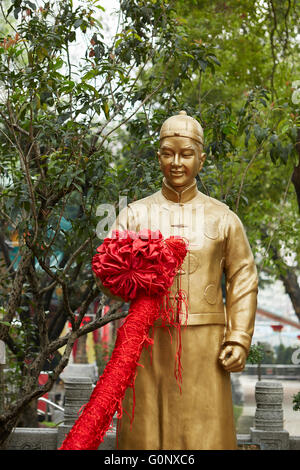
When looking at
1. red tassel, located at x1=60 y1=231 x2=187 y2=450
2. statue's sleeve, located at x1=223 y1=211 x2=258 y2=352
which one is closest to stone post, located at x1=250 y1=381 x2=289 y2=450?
statue's sleeve, located at x1=223 y1=211 x2=258 y2=352

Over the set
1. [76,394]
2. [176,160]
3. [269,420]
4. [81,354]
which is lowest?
[269,420]

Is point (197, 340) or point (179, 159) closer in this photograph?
point (197, 340)

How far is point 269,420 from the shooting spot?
25.8 feet

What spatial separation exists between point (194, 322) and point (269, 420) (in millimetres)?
5067

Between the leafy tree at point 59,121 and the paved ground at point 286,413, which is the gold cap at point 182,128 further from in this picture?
the paved ground at point 286,413

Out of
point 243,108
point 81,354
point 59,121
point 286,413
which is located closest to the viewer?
point 59,121

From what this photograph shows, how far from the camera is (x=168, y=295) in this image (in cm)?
328

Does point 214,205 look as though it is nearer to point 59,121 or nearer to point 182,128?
point 182,128

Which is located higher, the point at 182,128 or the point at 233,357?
the point at 182,128

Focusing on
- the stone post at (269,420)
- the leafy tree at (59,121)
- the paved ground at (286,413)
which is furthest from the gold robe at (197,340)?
the paved ground at (286,413)

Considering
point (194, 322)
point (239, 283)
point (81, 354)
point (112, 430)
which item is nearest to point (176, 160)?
point (239, 283)

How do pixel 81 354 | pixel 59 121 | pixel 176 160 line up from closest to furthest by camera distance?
pixel 176 160, pixel 59 121, pixel 81 354

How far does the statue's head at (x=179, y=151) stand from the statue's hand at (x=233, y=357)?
0.94 metres
